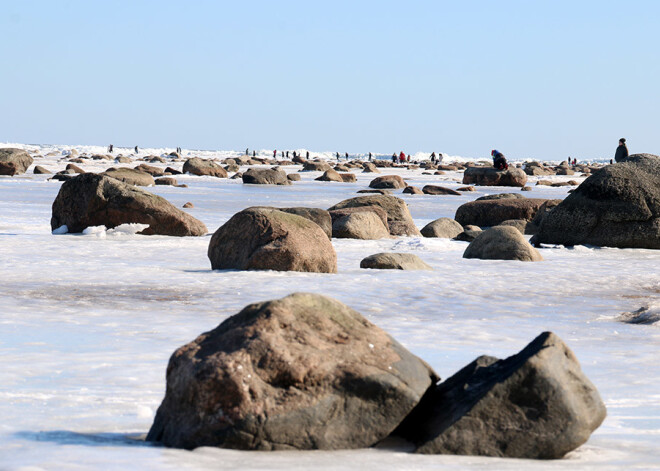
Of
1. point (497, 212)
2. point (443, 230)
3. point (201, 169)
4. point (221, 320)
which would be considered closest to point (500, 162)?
point (201, 169)

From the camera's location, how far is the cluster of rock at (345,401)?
14.0ft

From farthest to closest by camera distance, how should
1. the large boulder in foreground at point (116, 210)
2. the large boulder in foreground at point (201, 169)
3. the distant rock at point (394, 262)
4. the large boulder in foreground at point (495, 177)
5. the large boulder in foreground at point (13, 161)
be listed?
1. the large boulder in foreground at point (201, 169)
2. the large boulder in foreground at point (13, 161)
3. the large boulder in foreground at point (495, 177)
4. the large boulder in foreground at point (116, 210)
5. the distant rock at point (394, 262)

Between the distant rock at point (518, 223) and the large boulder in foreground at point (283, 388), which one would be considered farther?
the distant rock at point (518, 223)

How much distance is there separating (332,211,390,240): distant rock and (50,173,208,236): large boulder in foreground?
2.43m

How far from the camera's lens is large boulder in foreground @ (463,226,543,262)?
1414 cm

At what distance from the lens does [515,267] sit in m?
13.2

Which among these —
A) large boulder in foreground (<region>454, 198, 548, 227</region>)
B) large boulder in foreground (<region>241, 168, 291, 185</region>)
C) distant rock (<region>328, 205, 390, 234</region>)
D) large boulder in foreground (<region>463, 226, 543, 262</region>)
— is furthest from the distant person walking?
large boulder in foreground (<region>463, 226, 543, 262</region>)

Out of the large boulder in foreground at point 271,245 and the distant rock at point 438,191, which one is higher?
the large boulder in foreground at point 271,245

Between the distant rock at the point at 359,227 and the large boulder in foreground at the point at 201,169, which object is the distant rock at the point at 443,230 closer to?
the distant rock at the point at 359,227

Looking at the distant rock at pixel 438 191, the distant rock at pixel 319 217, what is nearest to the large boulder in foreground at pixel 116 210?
the distant rock at pixel 319 217

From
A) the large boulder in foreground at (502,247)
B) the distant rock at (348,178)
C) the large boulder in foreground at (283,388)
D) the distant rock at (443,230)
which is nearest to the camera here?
the large boulder in foreground at (283,388)

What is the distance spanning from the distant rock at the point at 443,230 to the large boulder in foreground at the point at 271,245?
677cm

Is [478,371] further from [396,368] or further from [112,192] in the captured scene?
[112,192]

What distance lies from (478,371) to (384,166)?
260ft
